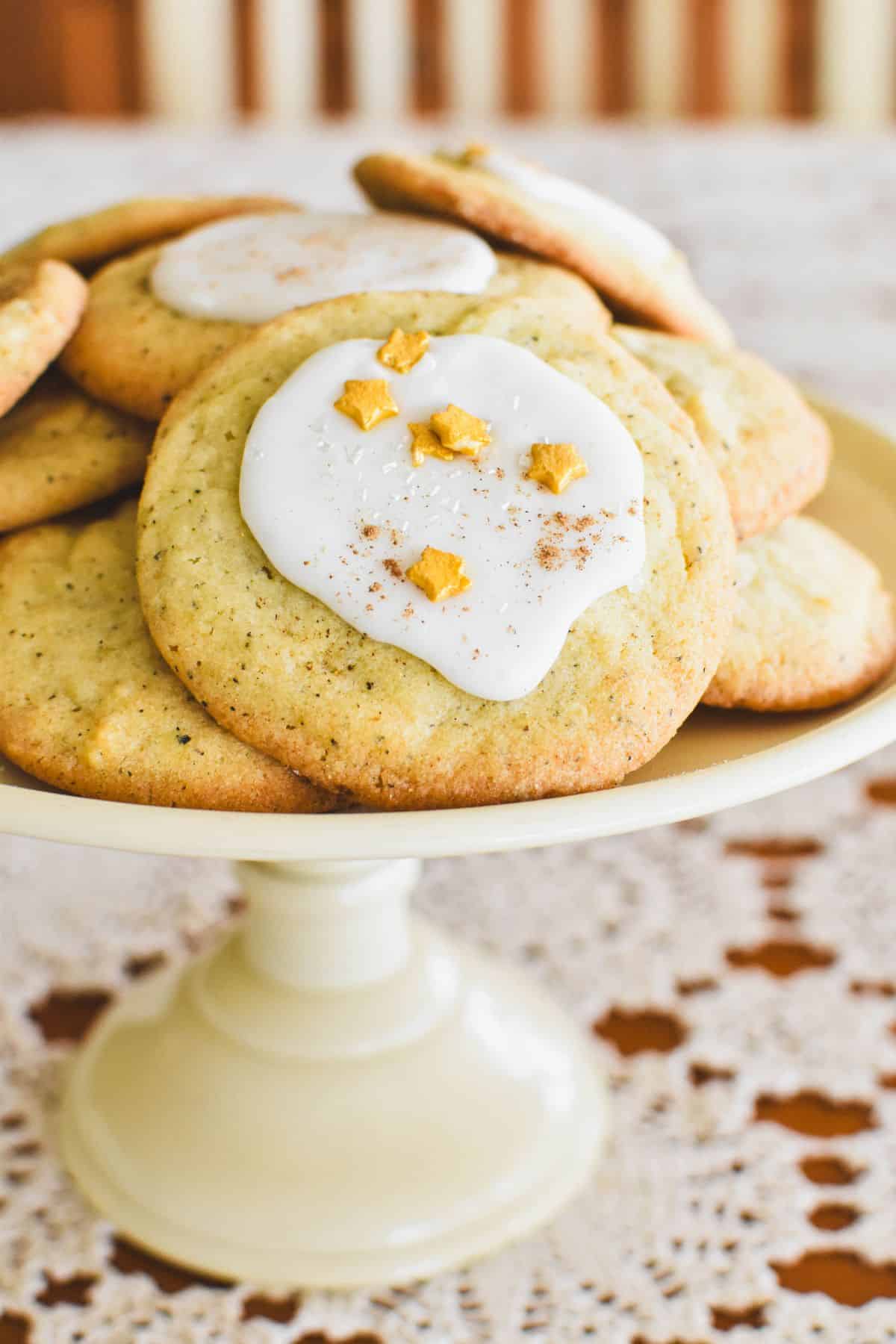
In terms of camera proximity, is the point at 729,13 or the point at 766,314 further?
the point at 729,13

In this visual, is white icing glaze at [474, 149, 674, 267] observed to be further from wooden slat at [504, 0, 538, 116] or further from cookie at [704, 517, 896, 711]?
wooden slat at [504, 0, 538, 116]

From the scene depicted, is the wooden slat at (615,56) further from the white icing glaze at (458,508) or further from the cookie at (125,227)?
the white icing glaze at (458,508)

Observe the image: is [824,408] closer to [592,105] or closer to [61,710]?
[61,710]

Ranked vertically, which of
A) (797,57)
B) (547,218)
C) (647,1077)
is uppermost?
(547,218)

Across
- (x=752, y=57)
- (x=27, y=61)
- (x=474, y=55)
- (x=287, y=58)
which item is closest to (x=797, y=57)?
(x=752, y=57)

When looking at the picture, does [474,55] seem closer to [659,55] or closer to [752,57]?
[659,55]

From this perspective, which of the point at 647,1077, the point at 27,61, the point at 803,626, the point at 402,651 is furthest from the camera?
the point at 27,61

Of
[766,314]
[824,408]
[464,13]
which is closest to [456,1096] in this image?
[824,408]
